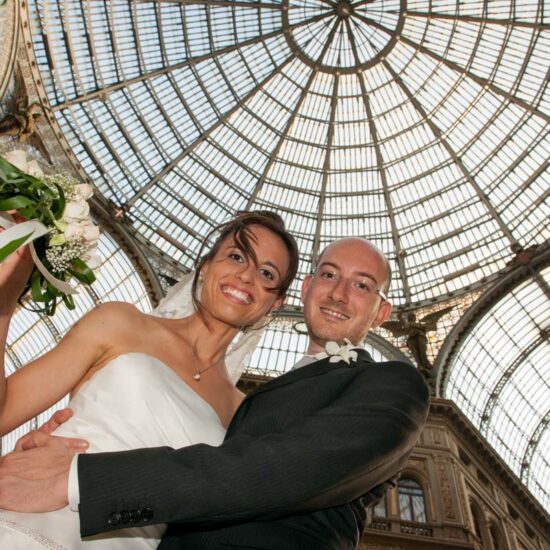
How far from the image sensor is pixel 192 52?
125ft

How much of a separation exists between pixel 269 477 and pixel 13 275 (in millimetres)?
2025

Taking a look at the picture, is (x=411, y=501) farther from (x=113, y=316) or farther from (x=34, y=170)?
(x=34, y=170)

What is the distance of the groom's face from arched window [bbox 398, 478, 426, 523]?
24.6m

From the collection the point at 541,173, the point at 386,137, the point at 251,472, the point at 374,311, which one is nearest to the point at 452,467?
the point at 541,173

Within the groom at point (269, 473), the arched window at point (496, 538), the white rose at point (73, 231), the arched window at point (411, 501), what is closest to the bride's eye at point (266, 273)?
the groom at point (269, 473)

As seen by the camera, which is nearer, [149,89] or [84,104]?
[84,104]

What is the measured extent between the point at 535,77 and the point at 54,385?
38437 millimetres

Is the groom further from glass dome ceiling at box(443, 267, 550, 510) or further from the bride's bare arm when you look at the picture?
glass dome ceiling at box(443, 267, 550, 510)

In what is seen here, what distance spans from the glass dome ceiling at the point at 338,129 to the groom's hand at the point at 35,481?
32.8 m

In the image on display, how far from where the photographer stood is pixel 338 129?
41969 mm

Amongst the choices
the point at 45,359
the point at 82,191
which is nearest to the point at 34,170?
the point at 82,191

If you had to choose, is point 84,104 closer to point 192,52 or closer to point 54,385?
point 192,52

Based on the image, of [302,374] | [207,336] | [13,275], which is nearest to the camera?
[13,275]

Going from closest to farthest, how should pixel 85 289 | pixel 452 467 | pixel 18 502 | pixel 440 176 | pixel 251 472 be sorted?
pixel 251 472 < pixel 18 502 < pixel 452 467 < pixel 85 289 < pixel 440 176
